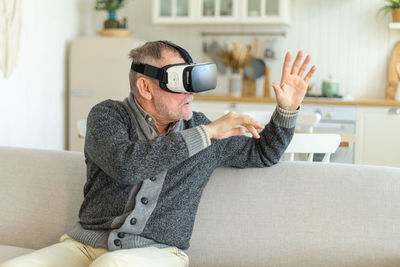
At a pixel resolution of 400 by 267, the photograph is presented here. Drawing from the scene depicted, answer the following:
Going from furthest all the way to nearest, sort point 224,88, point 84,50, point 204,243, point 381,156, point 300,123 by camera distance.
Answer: point 224,88
point 84,50
point 381,156
point 300,123
point 204,243

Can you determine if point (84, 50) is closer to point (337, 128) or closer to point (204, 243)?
point (337, 128)

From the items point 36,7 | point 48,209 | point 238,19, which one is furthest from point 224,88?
point 48,209

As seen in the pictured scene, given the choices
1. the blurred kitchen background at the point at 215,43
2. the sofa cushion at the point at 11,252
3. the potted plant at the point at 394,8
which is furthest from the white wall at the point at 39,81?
the potted plant at the point at 394,8

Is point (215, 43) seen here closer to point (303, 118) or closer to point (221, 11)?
point (221, 11)

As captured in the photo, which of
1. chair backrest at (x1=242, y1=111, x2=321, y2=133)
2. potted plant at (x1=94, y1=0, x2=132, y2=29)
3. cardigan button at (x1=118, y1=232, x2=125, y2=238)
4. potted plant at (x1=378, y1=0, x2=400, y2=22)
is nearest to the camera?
cardigan button at (x1=118, y1=232, x2=125, y2=238)

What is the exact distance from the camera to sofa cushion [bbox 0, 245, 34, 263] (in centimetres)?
204

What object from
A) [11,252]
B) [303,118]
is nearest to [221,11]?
[303,118]

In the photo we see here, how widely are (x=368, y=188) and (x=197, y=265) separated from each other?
604 mm

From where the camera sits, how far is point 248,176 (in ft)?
6.76

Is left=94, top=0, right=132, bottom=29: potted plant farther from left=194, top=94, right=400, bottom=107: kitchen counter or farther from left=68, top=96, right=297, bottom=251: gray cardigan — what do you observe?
left=68, top=96, right=297, bottom=251: gray cardigan

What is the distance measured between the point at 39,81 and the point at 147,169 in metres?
3.25

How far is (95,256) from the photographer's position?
1.89 meters

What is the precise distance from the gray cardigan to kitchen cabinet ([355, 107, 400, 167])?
8.86 feet

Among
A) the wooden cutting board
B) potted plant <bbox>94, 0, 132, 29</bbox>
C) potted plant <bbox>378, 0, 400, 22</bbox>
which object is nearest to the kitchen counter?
the wooden cutting board
